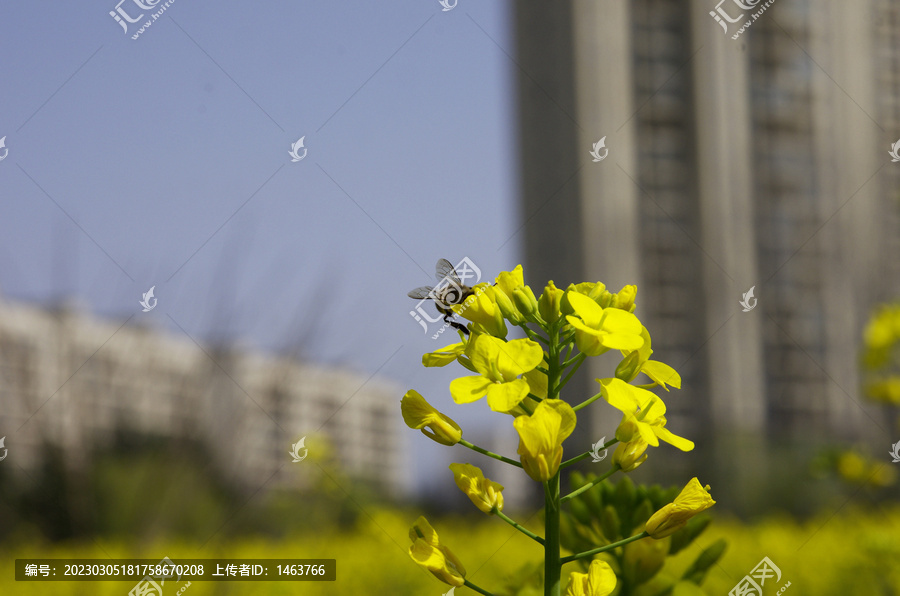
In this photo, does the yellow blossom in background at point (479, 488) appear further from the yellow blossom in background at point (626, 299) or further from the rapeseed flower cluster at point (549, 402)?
the yellow blossom in background at point (626, 299)

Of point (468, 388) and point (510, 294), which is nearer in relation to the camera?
point (468, 388)

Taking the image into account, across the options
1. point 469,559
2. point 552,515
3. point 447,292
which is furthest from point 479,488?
point 469,559

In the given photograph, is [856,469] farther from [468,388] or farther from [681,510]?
[468,388]

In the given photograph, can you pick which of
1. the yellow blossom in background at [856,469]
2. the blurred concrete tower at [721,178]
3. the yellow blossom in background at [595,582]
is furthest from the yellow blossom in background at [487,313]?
the blurred concrete tower at [721,178]

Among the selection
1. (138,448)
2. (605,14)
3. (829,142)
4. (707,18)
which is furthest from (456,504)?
(829,142)

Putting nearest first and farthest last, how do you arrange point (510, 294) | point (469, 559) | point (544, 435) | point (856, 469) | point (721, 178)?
point (544, 435)
point (510, 294)
point (856, 469)
point (469, 559)
point (721, 178)

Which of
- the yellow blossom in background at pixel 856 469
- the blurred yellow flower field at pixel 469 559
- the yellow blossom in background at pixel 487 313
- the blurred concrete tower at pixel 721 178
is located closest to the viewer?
the yellow blossom in background at pixel 487 313

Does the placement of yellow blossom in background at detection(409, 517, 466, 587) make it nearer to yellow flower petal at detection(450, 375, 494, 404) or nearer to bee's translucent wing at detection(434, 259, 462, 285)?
yellow flower petal at detection(450, 375, 494, 404)
